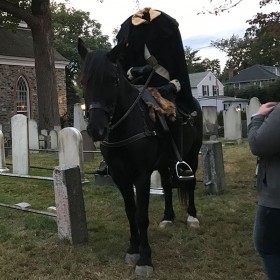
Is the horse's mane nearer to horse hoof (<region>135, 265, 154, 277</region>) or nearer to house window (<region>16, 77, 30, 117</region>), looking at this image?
horse hoof (<region>135, 265, 154, 277</region>)

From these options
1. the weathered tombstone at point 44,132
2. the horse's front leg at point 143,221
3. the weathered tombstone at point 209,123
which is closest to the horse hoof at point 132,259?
the horse's front leg at point 143,221

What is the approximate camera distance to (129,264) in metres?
4.68

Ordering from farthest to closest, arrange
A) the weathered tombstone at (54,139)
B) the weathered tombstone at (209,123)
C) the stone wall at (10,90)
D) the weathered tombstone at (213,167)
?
the stone wall at (10,90), the weathered tombstone at (209,123), the weathered tombstone at (54,139), the weathered tombstone at (213,167)

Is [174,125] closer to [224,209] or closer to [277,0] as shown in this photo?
[224,209]

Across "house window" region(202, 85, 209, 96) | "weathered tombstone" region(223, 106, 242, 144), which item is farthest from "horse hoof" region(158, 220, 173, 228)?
"house window" region(202, 85, 209, 96)

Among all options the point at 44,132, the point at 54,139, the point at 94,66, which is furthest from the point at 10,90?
the point at 94,66

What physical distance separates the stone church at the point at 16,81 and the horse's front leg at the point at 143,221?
83.0ft

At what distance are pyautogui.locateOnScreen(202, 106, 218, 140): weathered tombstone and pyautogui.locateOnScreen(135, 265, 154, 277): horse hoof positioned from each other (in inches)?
517

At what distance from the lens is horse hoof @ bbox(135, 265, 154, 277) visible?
4375mm

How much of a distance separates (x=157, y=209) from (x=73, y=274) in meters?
2.79

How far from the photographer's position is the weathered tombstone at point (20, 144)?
9.73 m

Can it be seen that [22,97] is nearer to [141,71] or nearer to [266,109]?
[141,71]

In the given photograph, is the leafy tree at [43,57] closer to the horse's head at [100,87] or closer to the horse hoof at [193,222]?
the horse hoof at [193,222]

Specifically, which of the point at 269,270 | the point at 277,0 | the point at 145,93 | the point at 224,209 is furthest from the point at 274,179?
the point at 277,0
